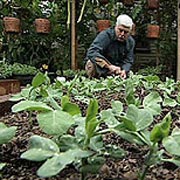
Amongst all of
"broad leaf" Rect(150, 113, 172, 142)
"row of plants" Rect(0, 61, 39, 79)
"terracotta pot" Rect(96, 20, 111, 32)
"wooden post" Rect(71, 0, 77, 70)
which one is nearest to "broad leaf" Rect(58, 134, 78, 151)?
"broad leaf" Rect(150, 113, 172, 142)

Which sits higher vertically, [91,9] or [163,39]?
[91,9]

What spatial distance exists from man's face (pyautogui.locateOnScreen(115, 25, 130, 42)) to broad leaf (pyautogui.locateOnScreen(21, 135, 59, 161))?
12.5 ft

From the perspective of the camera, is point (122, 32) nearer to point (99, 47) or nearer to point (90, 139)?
point (99, 47)

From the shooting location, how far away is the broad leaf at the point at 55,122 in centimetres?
61

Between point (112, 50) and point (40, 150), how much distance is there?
407cm

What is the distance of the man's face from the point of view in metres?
4.35

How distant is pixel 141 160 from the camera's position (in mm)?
719

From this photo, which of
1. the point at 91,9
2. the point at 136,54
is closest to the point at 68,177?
the point at 91,9

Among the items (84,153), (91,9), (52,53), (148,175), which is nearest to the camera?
(84,153)

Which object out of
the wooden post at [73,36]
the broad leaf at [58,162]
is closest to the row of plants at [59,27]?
the wooden post at [73,36]

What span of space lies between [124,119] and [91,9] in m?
6.25

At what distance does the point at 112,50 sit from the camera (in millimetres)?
4598

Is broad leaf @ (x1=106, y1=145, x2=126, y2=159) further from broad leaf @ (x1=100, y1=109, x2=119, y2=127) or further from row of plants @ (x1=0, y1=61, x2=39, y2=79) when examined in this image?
row of plants @ (x1=0, y1=61, x2=39, y2=79)

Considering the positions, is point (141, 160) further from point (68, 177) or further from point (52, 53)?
point (52, 53)
